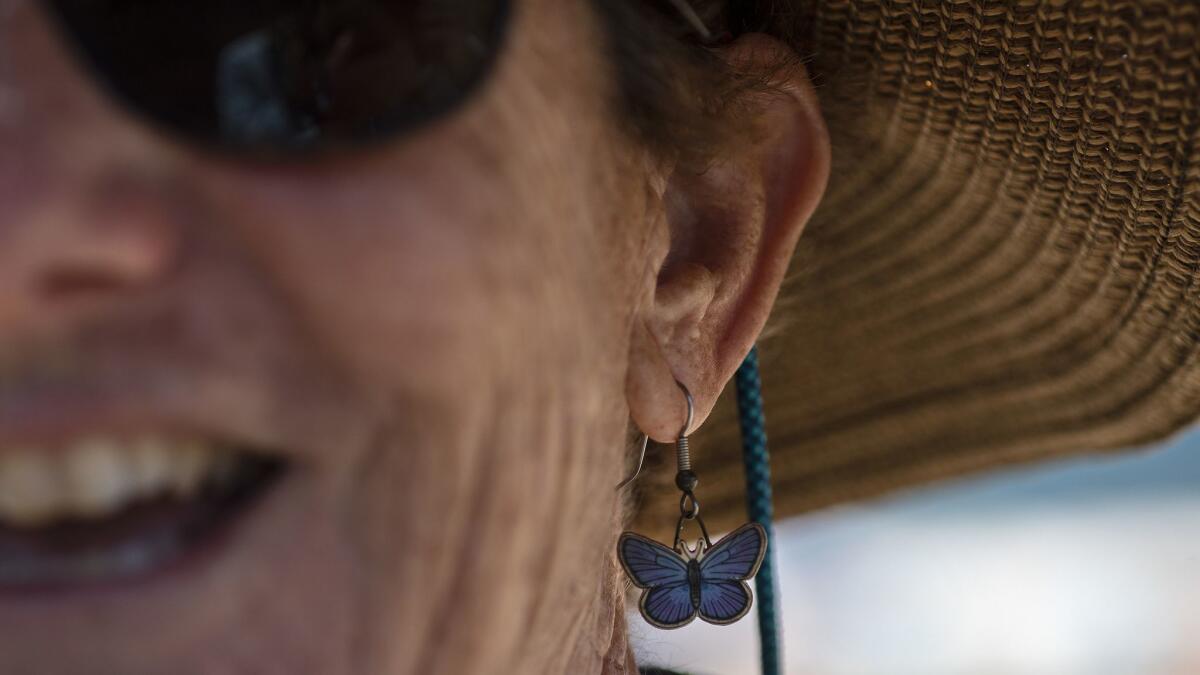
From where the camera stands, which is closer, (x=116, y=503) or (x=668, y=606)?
(x=116, y=503)

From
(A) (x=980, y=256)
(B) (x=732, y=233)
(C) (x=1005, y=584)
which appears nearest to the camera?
(B) (x=732, y=233)

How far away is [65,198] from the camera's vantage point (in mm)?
758

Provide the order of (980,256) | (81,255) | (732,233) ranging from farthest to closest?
(980,256)
(732,233)
(81,255)

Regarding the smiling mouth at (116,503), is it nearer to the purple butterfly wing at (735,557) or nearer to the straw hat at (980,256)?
the purple butterfly wing at (735,557)

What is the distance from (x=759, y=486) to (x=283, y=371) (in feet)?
2.79

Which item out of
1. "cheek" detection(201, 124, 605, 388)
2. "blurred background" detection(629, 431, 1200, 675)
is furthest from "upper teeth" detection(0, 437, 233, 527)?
"blurred background" detection(629, 431, 1200, 675)

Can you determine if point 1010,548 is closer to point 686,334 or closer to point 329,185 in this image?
point 686,334

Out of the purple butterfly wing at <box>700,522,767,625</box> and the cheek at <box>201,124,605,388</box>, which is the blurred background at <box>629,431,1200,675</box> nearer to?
the purple butterfly wing at <box>700,522,767,625</box>

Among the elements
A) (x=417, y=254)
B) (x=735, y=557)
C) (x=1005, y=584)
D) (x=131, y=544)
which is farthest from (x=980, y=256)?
(x=1005, y=584)

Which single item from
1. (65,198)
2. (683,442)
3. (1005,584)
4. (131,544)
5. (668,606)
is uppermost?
(65,198)

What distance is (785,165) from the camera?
4.34ft

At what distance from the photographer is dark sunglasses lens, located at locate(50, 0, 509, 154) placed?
780 mm

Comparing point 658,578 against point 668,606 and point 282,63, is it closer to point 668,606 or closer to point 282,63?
point 668,606

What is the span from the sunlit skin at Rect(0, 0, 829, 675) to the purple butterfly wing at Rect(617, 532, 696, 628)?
231 millimetres
